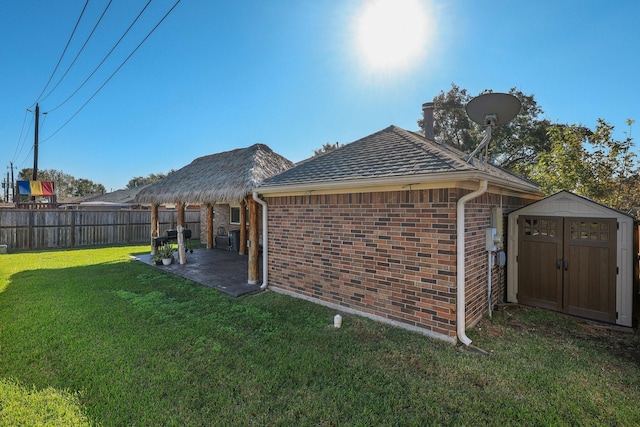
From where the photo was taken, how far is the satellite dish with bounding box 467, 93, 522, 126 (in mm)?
4648

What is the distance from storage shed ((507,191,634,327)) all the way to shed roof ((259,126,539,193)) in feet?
2.85

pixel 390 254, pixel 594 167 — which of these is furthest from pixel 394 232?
pixel 594 167

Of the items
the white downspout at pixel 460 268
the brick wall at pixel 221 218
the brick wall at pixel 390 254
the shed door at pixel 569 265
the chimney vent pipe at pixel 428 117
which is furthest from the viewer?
the brick wall at pixel 221 218

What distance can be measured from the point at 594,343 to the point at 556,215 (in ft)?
7.68

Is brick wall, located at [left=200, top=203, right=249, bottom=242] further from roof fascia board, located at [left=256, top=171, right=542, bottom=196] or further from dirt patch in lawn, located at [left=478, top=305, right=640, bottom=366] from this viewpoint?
dirt patch in lawn, located at [left=478, top=305, right=640, bottom=366]

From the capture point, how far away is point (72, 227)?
573 inches

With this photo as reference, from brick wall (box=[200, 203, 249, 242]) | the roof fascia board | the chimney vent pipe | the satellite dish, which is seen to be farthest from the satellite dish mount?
brick wall (box=[200, 203, 249, 242])

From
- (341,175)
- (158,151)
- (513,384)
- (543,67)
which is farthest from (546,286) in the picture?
(158,151)

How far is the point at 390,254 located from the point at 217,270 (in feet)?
20.6

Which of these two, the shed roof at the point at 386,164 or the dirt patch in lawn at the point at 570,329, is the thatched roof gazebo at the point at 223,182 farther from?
the dirt patch in lawn at the point at 570,329

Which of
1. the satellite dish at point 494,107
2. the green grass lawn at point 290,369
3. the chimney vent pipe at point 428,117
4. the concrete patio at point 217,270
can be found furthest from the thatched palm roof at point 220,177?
the satellite dish at point 494,107

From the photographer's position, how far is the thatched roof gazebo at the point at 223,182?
754 cm

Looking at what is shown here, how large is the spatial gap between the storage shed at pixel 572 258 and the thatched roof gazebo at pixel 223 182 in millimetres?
6173

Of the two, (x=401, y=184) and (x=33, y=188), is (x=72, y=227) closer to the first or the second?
(x=33, y=188)
